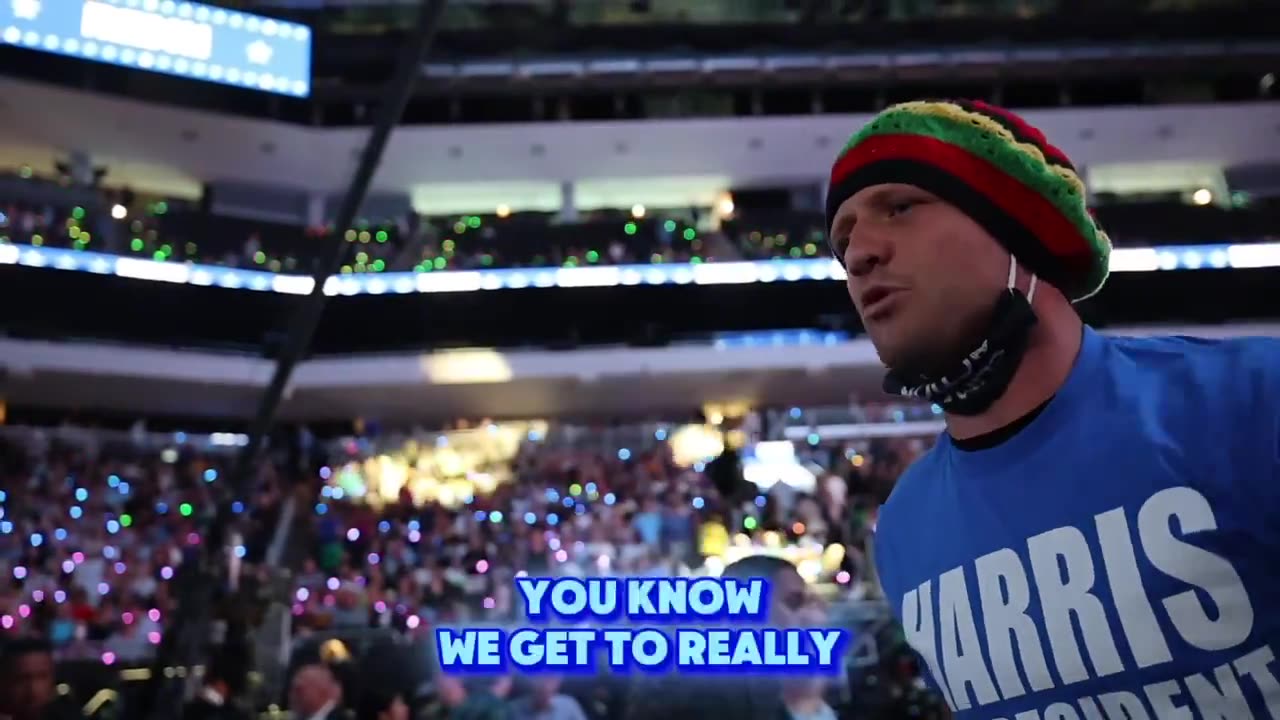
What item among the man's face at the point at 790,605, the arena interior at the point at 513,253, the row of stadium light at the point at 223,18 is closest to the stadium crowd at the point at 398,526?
the arena interior at the point at 513,253

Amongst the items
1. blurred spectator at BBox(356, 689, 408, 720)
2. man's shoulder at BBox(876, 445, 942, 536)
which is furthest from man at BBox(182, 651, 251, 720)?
man's shoulder at BBox(876, 445, 942, 536)

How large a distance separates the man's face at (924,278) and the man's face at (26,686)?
7.43 feet

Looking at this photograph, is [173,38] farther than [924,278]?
Yes

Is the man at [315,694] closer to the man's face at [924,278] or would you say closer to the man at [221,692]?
the man at [221,692]

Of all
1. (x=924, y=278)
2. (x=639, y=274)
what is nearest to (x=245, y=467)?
(x=924, y=278)

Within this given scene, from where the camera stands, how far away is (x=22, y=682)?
2.35 meters

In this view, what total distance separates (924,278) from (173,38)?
39.0 feet

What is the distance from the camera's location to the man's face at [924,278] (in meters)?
0.89

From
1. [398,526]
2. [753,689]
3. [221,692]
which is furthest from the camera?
[398,526]

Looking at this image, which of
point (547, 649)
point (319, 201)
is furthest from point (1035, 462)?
point (319, 201)

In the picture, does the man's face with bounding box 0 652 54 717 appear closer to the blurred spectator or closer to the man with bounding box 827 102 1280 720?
the blurred spectator

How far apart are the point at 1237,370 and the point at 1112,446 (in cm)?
11

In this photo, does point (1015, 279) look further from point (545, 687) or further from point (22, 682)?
point (545, 687)
